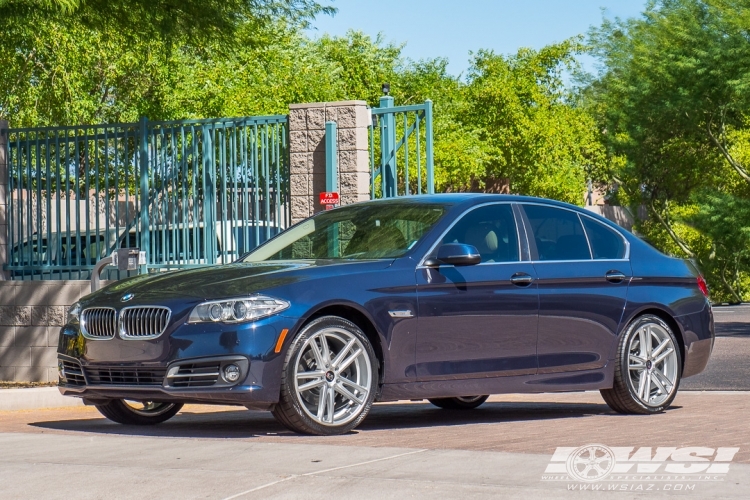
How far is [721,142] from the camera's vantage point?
4728 cm

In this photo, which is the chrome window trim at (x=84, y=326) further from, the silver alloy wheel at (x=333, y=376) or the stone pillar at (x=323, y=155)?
the stone pillar at (x=323, y=155)

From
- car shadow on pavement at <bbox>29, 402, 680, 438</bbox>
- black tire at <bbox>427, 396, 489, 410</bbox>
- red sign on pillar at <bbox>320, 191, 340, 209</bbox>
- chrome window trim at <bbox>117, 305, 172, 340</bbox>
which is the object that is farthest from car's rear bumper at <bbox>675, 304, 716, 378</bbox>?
red sign on pillar at <bbox>320, 191, 340, 209</bbox>

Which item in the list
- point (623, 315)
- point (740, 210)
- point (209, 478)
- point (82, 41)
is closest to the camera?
point (209, 478)

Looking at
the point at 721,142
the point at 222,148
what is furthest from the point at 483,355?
the point at 721,142

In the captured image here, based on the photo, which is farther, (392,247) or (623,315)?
(623,315)

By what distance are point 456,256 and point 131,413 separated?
2563mm

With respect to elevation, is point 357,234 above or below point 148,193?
below

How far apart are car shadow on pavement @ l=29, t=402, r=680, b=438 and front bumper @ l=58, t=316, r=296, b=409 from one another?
0.39 metres

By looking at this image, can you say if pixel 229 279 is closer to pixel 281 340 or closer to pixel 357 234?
pixel 281 340

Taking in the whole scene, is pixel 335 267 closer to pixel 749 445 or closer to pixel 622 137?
pixel 749 445

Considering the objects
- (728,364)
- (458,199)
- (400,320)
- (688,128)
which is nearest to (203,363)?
(400,320)

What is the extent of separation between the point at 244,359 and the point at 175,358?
1.51ft

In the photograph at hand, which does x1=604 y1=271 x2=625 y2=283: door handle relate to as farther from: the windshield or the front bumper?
the front bumper

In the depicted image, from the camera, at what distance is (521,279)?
9.12m
